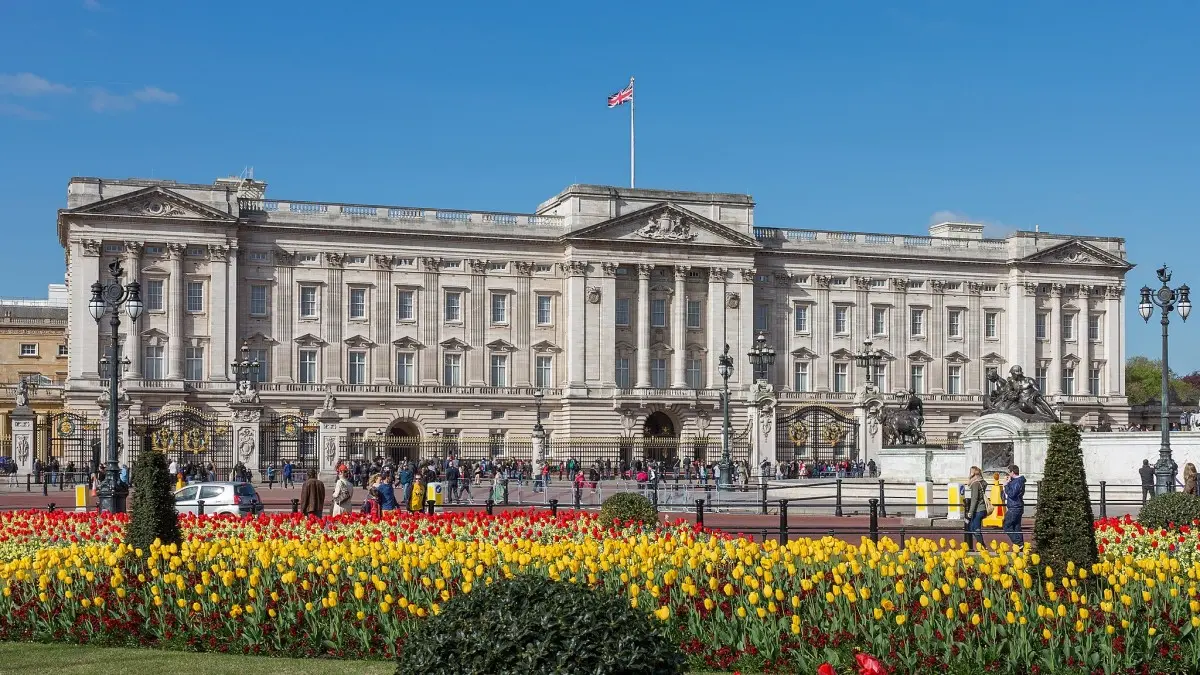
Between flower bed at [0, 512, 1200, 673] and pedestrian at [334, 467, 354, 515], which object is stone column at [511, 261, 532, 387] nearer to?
pedestrian at [334, 467, 354, 515]

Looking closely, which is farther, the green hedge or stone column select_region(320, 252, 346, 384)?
stone column select_region(320, 252, 346, 384)

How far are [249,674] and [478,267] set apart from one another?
224 ft

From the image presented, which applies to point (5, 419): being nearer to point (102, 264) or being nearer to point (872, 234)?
point (102, 264)

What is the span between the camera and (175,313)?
7481cm

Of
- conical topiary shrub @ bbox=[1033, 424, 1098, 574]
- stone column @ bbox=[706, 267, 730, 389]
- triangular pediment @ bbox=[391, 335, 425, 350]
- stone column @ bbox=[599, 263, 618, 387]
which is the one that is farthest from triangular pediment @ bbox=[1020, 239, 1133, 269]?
conical topiary shrub @ bbox=[1033, 424, 1098, 574]

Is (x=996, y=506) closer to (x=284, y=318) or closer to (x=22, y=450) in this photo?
(x=22, y=450)

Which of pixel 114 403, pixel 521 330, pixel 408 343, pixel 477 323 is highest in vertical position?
pixel 477 323

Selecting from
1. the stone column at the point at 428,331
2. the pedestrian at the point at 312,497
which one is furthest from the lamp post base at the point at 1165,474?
the stone column at the point at 428,331

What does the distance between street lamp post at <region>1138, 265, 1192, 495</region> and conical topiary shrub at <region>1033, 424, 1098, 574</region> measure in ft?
66.8

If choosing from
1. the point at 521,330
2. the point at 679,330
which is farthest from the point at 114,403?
the point at 679,330

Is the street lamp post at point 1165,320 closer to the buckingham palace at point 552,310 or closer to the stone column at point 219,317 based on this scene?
the buckingham palace at point 552,310

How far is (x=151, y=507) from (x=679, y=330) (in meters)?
66.5

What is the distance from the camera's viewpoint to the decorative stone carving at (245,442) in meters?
57.7

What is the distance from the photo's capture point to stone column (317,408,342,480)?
56625 millimetres
